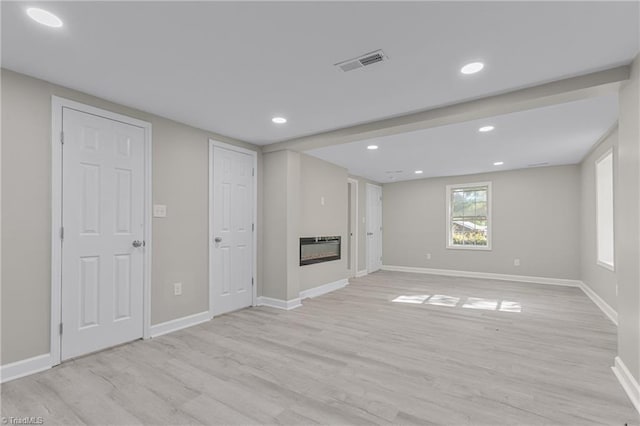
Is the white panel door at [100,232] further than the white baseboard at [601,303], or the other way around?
the white baseboard at [601,303]

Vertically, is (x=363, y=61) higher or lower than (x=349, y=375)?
higher

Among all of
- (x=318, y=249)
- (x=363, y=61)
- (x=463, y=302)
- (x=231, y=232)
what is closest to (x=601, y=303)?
(x=463, y=302)

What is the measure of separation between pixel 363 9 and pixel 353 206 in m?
5.45

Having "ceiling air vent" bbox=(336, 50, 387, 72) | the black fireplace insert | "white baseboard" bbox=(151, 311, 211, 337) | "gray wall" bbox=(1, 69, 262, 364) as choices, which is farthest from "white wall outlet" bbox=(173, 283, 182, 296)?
"ceiling air vent" bbox=(336, 50, 387, 72)

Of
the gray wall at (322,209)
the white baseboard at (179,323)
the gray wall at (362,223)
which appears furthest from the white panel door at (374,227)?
the white baseboard at (179,323)

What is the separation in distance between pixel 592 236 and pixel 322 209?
4457 mm

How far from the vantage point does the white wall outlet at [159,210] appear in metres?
3.35

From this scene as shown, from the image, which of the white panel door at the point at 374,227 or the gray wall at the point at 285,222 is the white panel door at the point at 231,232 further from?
the white panel door at the point at 374,227

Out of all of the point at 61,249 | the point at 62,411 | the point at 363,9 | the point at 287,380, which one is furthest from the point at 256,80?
the point at 62,411

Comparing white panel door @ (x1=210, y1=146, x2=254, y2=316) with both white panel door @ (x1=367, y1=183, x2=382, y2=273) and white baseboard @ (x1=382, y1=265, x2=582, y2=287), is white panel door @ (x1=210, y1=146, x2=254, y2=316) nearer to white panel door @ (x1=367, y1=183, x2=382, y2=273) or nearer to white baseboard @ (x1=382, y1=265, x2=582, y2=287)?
white panel door @ (x1=367, y1=183, x2=382, y2=273)

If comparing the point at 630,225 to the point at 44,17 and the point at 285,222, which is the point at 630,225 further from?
the point at 44,17

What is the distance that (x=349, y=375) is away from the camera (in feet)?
8.08

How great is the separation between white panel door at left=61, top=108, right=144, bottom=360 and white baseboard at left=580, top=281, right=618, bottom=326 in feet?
18.1

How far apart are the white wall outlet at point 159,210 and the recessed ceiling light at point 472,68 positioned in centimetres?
314
